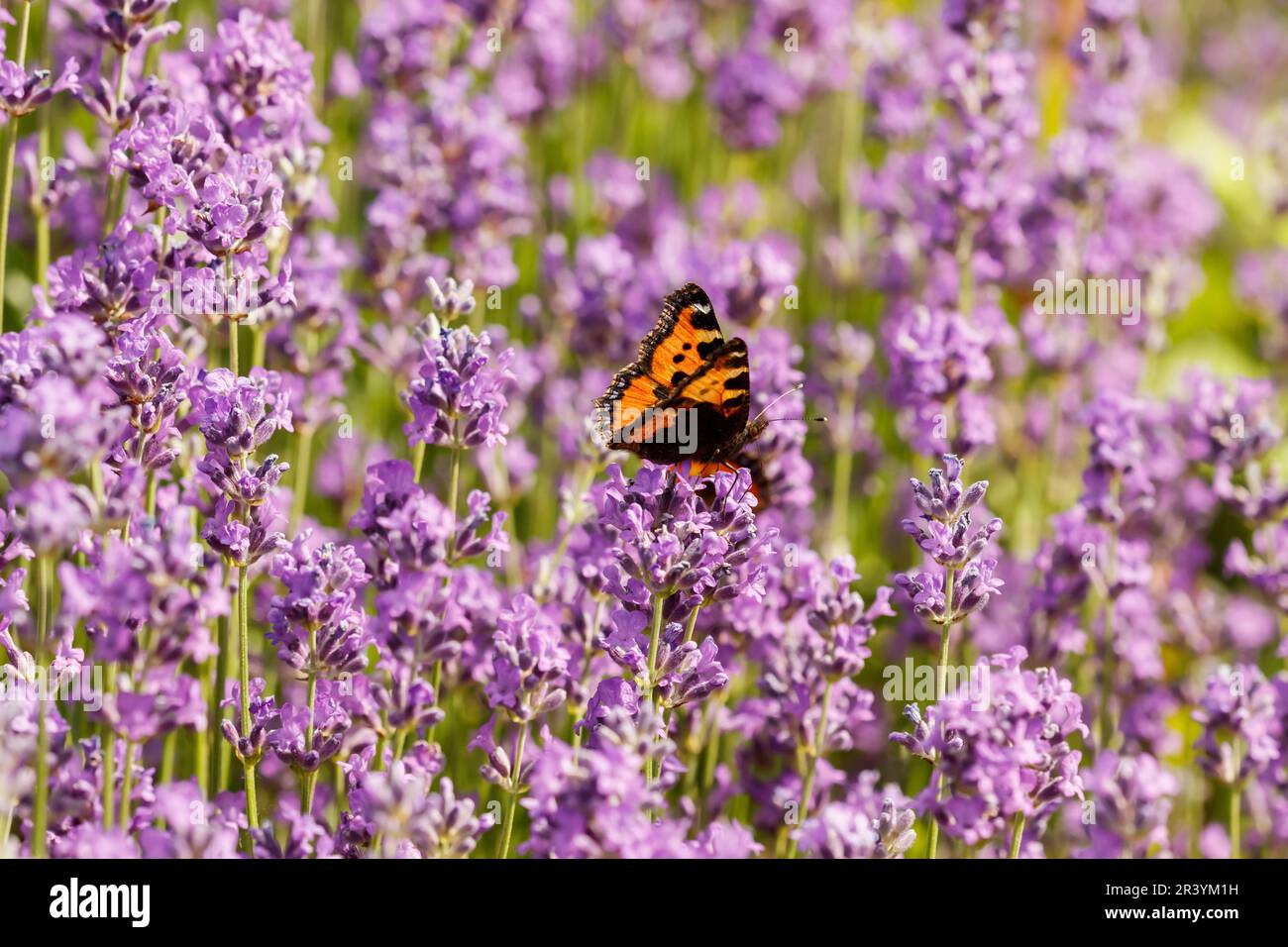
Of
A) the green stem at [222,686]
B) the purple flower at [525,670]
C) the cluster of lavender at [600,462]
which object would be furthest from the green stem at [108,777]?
the purple flower at [525,670]

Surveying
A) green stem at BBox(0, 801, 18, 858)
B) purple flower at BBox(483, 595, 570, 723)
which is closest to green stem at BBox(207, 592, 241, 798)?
green stem at BBox(0, 801, 18, 858)

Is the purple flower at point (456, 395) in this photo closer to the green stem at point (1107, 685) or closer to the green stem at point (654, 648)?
the green stem at point (654, 648)

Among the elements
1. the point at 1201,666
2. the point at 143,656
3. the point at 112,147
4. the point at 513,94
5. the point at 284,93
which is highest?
the point at 513,94

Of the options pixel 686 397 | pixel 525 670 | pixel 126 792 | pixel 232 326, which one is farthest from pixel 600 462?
pixel 126 792

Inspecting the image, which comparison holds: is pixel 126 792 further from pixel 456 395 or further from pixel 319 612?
pixel 456 395

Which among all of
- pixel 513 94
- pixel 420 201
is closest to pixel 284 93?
pixel 420 201
